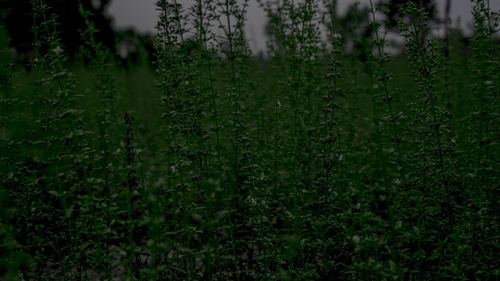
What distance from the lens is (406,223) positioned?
261 cm

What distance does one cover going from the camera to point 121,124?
6.64 ft

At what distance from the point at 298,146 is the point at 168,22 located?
1577 millimetres

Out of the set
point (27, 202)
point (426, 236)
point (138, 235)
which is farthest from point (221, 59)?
point (426, 236)

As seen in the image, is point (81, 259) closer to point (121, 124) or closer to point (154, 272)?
point (154, 272)

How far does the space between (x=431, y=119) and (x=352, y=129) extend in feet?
4.04

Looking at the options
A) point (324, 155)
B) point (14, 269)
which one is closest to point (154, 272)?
point (14, 269)

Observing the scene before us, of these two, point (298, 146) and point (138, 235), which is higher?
point (298, 146)

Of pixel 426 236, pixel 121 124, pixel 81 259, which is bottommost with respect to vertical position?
pixel 426 236

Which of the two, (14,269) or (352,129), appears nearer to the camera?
(14,269)

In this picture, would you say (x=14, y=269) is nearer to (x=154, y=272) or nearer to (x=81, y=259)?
(x=81, y=259)

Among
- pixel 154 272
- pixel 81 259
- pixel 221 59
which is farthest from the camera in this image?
pixel 221 59

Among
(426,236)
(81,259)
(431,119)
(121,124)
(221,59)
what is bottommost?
(426,236)

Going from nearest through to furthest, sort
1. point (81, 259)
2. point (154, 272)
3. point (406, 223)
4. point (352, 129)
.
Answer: point (154, 272) < point (81, 259) < point (406, 223) < point (352, 129)

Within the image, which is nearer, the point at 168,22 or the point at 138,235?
the point at 168,22
